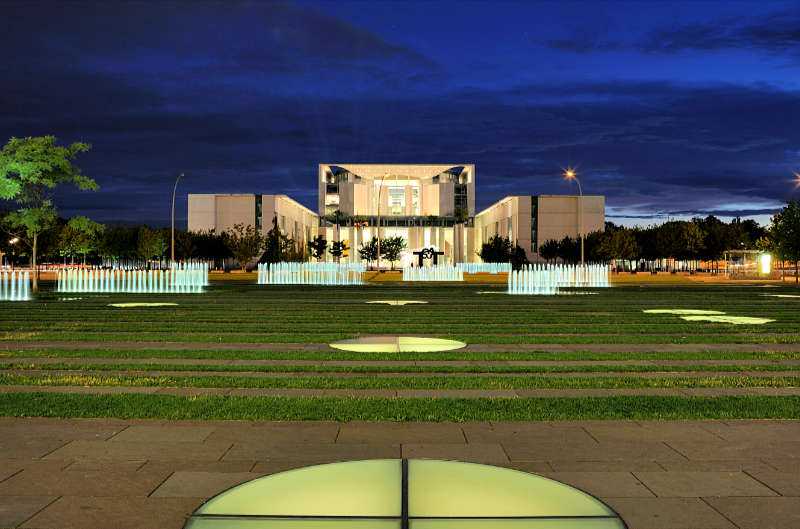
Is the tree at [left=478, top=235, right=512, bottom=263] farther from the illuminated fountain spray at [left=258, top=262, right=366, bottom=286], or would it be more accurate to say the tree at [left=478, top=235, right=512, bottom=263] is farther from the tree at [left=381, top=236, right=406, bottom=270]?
the illuminated fountain spray at [left=258, top=262, right=366, bottom=286]

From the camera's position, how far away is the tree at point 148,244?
89.5m

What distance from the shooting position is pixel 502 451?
20.5ft

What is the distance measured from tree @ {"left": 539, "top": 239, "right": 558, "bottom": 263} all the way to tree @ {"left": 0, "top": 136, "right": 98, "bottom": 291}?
82.0 metres

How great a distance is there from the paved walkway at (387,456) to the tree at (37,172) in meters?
24.2

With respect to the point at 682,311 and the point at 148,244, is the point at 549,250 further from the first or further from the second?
the point at 682,311

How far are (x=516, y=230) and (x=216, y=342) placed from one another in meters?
103

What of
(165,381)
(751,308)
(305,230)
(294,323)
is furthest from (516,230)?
(165,381)

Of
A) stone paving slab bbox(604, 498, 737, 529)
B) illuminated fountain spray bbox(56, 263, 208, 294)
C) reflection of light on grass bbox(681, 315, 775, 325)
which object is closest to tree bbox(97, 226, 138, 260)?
illuminated fountain spray bbox(56, 263, 208, 294)

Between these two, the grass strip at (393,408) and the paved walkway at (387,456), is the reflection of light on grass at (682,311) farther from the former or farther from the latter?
the paved walkway at (387,456)

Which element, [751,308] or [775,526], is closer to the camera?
[775,526]

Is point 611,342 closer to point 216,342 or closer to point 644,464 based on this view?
point 216,342

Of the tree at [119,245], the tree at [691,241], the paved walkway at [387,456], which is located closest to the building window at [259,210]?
the tree at [119,245]

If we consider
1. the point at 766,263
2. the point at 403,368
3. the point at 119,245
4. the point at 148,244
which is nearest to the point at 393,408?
the point at 403,368

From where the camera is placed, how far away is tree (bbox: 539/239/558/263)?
347ft
